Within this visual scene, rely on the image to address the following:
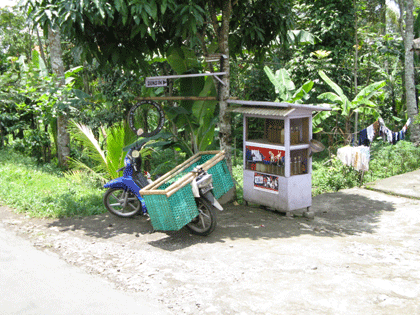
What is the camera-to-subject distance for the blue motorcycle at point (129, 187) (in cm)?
733

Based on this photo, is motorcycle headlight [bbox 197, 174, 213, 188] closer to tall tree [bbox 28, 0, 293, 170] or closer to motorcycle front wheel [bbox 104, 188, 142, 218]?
motorcycle front wheel [bbox 104, 188, 142, 218]

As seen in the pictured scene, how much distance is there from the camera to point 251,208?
8102mm

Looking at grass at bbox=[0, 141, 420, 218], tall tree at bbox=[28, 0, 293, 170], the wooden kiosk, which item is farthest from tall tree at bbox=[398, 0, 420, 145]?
the wooden kiosk

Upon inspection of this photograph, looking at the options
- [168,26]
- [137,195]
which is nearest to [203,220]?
[137,195]

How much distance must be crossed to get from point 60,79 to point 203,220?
657 cm

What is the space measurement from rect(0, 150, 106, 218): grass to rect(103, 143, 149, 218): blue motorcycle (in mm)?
629

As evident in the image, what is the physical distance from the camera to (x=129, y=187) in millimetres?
→ 7367

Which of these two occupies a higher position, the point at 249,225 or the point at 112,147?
the point at 112,147

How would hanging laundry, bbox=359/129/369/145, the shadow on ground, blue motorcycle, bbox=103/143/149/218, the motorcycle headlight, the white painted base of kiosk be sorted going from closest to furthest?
the motorcycle headlight → the shadow on ground → blue motorcycle, bbox=103/143/149/218 → the white painted base of kiosk → hanging laundry, bbox=359/129/369/145

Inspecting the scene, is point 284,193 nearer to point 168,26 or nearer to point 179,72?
point 179,72

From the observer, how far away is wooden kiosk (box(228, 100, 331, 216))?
24.1ft

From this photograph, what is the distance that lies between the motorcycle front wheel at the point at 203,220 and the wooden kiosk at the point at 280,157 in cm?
149

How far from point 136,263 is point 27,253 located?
163 centimetres

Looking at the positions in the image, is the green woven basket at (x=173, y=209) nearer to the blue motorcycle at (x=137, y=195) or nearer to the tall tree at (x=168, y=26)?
the blue motorcycle at (x=137, y=195)
